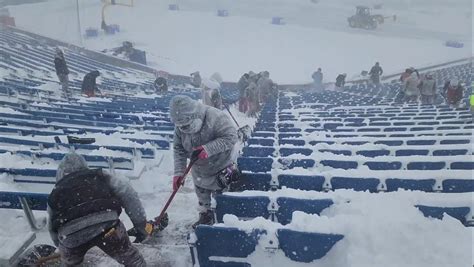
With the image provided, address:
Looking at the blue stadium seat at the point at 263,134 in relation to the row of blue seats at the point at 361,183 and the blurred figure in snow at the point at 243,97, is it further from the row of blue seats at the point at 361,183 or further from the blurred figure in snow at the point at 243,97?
the blurred figure in snow at the point at 243,97

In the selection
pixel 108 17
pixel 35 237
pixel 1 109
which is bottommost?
pixel 35 237

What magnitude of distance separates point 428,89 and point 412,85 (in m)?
0.66

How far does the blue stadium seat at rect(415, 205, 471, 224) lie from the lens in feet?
9.99

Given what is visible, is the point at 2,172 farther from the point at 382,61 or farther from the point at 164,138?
the point at 382,61

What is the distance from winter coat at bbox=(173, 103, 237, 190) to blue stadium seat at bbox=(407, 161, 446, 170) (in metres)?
2.27

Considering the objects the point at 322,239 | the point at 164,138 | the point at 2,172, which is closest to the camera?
the point at 322,239

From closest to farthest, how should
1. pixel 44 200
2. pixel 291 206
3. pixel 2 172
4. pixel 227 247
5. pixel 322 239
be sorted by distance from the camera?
pixel 322 239 < pixel 227 247 < pixel 291 206 < pixel 44 200 < pixel 2 172

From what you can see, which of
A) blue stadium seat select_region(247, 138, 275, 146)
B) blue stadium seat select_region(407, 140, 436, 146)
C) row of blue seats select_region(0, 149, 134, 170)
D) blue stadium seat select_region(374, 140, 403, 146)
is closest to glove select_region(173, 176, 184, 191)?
row of blue seats select_region(0, 149, 134, 170)

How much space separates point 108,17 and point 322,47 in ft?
75.7

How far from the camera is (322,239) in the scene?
2777mm

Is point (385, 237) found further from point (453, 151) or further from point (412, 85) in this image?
point (412, 85)

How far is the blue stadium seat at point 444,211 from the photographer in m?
3.05

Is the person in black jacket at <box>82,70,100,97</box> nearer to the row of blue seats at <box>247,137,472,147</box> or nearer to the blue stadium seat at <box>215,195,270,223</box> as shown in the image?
the row of blue seats at <box>247,137,472,147</box>

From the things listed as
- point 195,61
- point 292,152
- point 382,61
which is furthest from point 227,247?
point 382,61
